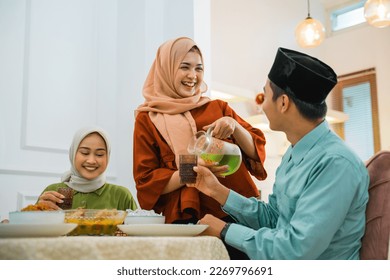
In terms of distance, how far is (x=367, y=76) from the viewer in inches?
183

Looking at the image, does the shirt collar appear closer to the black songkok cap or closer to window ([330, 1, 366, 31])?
the black songkok cap

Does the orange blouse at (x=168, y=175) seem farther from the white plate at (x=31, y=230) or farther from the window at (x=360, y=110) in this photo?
the window at (x=360, y=110)

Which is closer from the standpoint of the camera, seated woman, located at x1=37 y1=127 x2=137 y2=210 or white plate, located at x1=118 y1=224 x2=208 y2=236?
white plate, located at x1=118 y1=224 x2=208 y2=236

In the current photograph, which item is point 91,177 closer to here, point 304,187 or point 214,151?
point 214,151

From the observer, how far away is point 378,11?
9.06 feet

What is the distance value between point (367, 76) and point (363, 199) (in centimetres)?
381

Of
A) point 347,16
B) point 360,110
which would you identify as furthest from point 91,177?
point 347,16

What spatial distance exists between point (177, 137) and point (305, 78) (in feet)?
1.78

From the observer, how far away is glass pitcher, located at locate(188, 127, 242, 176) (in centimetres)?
137

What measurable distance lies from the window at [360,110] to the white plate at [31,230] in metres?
4.09

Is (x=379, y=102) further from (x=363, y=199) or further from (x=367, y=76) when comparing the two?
(x=363, y=199)

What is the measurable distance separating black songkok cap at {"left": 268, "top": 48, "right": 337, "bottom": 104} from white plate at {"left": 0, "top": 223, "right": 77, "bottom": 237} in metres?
0.68

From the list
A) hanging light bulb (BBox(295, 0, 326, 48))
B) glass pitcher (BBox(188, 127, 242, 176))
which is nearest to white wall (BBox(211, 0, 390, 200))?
hanging light bulb (BBox(295, 0, 326, 48))
